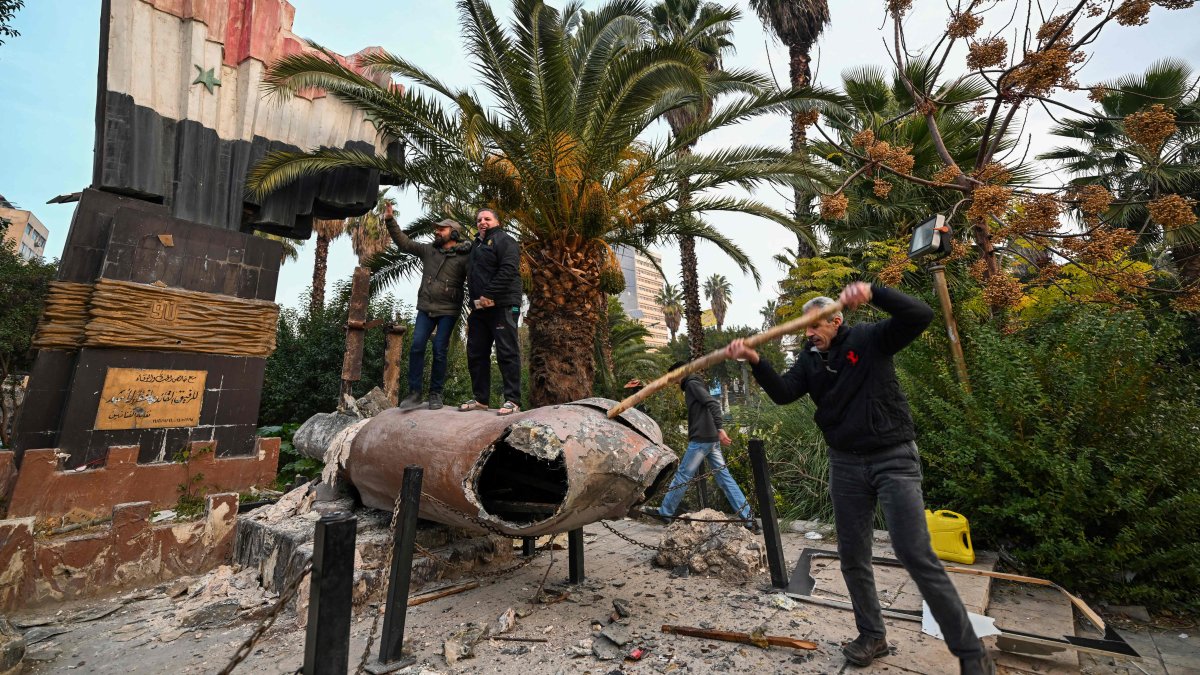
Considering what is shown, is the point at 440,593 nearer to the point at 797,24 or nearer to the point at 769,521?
the point at 769,521

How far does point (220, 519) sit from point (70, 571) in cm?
98

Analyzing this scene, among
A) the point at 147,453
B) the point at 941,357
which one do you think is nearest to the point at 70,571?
the point at 147,453

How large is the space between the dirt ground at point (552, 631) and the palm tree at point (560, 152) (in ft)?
12.9

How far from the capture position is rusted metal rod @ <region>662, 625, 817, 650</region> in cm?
295

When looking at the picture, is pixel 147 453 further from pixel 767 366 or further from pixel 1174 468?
pixel 1174 468

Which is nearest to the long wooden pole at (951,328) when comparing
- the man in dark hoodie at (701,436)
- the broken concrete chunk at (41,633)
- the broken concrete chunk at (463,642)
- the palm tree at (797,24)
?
the man in dark hoodie at (701,436)

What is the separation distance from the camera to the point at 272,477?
8141 millimetres

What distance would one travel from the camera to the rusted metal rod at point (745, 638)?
295 cm

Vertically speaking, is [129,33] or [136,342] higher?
[129,33]

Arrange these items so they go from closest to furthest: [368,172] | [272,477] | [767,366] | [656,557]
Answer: [767,366]
[656,557]
[272,477]
[368,172]

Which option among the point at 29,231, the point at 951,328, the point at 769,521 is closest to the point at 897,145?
the point at 951,328

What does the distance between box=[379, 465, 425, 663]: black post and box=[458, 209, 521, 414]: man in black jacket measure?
1.27 m

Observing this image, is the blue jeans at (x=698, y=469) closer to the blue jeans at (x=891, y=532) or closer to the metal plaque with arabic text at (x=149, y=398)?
the blue jeans at (x=891, y=532)

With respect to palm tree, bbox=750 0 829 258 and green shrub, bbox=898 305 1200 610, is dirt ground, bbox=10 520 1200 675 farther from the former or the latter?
palm tree, bbox=750 0 829 258
